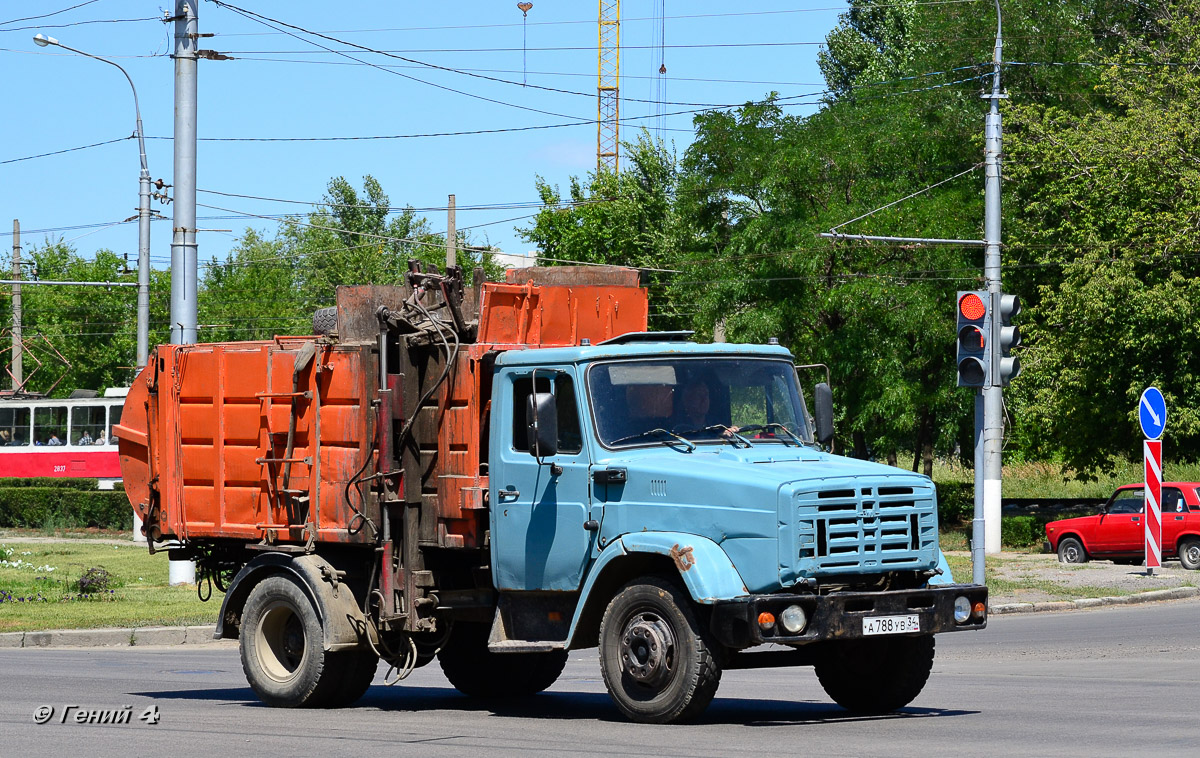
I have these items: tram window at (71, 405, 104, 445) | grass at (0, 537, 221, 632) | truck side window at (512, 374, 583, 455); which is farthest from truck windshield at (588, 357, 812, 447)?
tram window at (71, 405, 104, 445)

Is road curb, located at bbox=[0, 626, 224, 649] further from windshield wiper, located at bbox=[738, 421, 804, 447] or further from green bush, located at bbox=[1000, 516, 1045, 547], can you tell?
green bush, located at bbox=[1000, 516, 1045, 547]

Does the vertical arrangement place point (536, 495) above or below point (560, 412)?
below

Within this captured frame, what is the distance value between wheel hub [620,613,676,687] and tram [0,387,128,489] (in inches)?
1725

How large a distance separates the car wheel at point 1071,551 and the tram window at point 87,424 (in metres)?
31.8

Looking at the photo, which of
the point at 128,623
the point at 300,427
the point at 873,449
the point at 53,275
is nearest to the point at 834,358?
the point at 873,449

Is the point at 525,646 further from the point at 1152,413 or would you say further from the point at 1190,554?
the point at 1190,554

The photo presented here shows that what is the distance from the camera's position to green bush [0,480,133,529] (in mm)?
42438

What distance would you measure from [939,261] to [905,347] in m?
2.22

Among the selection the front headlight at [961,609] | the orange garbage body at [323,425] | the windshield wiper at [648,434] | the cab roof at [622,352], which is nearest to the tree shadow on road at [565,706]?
the front headlight at [961,609]

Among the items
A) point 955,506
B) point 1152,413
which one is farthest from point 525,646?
point 955,506

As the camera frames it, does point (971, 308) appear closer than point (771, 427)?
No

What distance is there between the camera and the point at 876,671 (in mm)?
10586

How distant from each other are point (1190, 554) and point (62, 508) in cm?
2924

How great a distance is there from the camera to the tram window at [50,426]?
51.8 metres
